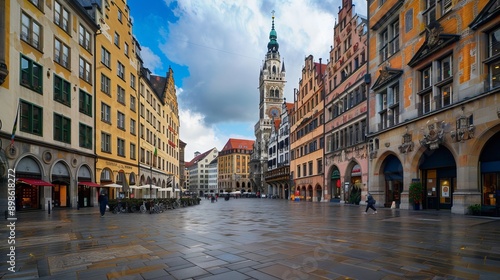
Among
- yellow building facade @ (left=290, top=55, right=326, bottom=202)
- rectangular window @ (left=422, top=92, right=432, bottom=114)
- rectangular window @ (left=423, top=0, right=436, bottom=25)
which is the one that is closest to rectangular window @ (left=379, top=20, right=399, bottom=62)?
rectangular window @ (left=423, top=0, right=436, bottom=25)

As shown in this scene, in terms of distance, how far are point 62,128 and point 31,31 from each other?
8138mm

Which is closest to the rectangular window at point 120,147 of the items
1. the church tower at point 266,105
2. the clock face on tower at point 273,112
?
the church tower at point 266,105

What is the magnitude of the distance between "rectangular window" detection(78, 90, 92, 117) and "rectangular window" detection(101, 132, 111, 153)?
380 centimetres

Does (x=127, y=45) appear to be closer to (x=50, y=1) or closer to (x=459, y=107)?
→ (x=50, y=1)

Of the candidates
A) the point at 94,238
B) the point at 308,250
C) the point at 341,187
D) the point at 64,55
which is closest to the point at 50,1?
the point at 64,55

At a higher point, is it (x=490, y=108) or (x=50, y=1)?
(x=50, y=1)

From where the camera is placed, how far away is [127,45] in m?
45.2

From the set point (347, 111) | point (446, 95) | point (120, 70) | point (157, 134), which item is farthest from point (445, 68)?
point (157, 134)

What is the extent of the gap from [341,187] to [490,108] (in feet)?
78.2

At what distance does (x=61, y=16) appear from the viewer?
94.4ft

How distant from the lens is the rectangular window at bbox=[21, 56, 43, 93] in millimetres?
23527

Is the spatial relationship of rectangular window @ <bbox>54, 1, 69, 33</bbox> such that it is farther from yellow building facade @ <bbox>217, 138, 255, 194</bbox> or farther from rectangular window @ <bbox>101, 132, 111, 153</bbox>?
yellow building facade @ <bbox>217, 138, 255, 194</bbox>

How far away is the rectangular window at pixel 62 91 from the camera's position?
2766cm

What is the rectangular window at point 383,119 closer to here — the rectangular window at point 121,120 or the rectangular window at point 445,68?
the rectangular window at point 445,68
